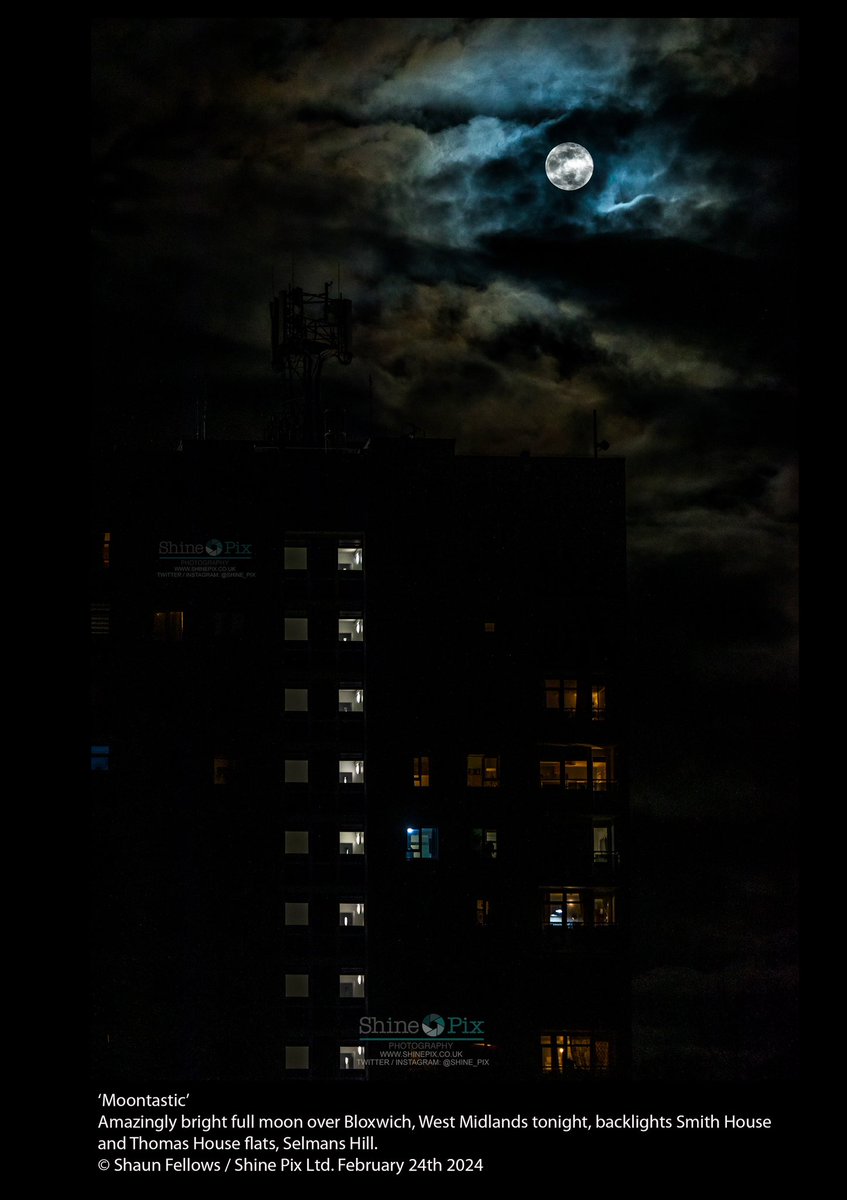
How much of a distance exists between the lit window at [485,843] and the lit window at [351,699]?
524 centimetres

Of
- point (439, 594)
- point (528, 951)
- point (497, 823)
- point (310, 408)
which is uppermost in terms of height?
point (310, 408)

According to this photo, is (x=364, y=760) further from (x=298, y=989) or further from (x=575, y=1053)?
(x=575, y=1053)

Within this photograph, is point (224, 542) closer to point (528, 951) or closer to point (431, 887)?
point (431, 887)

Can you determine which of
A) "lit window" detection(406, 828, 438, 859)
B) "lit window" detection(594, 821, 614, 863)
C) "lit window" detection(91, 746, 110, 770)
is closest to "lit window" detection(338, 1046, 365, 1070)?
"lit window" detection(406, 828, 438, 859)

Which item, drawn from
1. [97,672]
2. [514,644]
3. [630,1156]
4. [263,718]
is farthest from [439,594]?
[630,1156]

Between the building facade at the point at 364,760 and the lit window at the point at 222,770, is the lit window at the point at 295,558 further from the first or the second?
the lit window at the point at 222,770

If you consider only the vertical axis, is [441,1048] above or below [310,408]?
below

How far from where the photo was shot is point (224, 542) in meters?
42.4

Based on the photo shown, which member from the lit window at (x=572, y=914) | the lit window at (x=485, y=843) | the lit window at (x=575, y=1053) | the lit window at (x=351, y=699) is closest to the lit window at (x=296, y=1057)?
the lit window at (x=575, y=1053)

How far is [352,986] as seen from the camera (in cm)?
4159

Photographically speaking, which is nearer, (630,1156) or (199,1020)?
(630,1156)

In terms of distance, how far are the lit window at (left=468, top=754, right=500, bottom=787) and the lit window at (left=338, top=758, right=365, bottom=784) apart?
3328 millimetres

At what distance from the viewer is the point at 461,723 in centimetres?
4166

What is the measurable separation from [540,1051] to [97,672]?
672 inches
